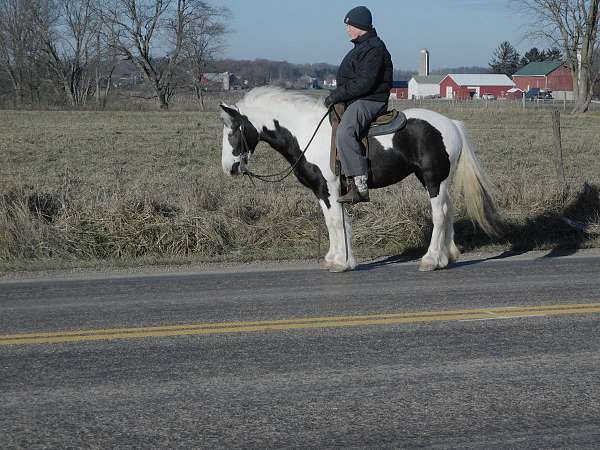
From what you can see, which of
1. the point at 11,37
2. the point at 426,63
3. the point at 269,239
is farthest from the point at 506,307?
the point at 426,63

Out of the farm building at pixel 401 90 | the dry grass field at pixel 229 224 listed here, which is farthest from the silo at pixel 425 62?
the dry grass field at pixel 229 224

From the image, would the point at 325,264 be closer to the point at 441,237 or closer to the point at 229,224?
the point at 441,237

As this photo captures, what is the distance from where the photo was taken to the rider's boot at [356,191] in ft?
31.9

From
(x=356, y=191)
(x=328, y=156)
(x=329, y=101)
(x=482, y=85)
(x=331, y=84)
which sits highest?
(x=482, y=85)

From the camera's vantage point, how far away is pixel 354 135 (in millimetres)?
9633

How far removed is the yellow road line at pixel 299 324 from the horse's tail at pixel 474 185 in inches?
109

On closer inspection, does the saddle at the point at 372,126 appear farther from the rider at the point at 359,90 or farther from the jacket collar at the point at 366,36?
the jacket collar at the point at 366,36

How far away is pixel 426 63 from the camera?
167 meters

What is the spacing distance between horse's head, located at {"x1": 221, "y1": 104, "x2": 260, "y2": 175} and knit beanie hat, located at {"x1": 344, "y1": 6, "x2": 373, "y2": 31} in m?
1.68

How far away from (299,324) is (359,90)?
3404 mm

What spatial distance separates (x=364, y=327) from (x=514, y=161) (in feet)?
57.8

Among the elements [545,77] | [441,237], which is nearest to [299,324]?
[441,237]

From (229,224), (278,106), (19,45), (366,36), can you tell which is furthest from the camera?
(19,45)

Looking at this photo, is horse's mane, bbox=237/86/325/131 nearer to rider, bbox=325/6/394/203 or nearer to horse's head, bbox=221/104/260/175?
horse's head, bbox=221/104/260/175
